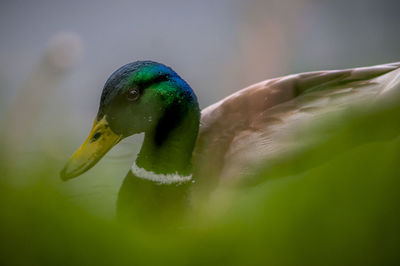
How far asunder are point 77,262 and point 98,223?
2 cm

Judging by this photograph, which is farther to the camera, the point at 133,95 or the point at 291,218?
the point at 133,95

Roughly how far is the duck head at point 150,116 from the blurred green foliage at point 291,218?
733mm

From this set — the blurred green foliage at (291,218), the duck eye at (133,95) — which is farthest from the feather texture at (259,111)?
the blurred green foliage at (291,218)

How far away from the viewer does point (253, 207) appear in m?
0.17

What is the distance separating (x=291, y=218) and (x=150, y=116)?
0.90m

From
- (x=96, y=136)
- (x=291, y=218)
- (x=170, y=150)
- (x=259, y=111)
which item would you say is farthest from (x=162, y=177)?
(x=291, y=218)

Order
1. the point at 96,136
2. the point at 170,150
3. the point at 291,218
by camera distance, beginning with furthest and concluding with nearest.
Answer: the point at 170,150 → the point at 96,136 → the point at 291,218

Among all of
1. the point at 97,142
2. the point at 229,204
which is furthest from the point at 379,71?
the point at 229,204

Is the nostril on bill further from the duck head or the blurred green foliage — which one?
the blurred green foliage

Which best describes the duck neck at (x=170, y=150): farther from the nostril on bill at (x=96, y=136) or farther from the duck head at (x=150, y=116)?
the nostril on bill at (x=96, y=136)

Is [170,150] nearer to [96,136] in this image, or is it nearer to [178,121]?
[178,121]

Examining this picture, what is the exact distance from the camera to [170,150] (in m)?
1.10

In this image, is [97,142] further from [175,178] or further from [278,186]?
[278,186]

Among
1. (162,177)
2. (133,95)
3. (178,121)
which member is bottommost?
(162,177)
